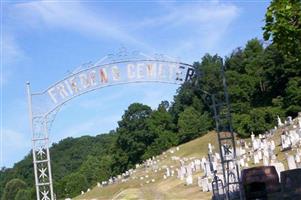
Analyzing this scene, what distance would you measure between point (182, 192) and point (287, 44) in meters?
25.5

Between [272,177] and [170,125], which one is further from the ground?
[170,125]

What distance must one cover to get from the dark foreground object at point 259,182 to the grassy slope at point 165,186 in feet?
26.8

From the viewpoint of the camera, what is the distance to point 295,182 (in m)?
17.7

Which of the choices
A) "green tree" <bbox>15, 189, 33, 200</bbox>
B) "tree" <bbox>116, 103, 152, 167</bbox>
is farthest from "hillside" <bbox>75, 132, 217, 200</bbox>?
"green tree" <bbox>15, 189, 33, 200</bbox>

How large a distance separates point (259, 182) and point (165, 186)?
78.7 ft

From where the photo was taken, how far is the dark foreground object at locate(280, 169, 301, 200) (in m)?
17.1

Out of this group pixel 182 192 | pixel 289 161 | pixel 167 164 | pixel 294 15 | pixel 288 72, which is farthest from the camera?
pixel 288 72

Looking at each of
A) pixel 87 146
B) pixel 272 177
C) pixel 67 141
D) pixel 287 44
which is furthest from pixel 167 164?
pixel 67 141

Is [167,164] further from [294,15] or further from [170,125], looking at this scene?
[294,15]

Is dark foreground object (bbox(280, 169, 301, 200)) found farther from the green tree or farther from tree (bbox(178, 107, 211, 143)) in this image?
the green tree

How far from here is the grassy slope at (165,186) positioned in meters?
35.7

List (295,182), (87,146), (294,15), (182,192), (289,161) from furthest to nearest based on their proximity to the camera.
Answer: (87,146), (182,192), (289,161), (295,182), (294,15)

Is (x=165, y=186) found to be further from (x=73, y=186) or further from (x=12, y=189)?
(x=12, y=189)

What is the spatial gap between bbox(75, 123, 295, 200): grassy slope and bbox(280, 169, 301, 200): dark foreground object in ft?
37.3
